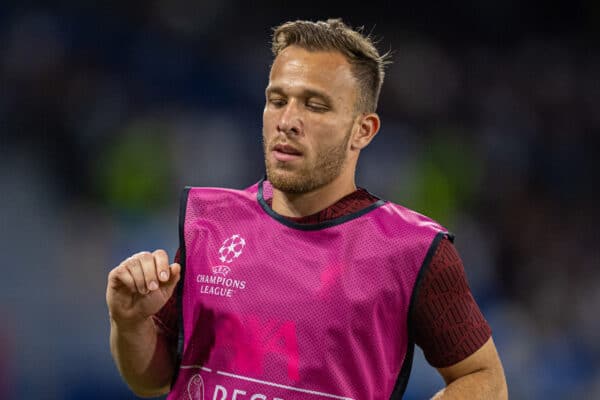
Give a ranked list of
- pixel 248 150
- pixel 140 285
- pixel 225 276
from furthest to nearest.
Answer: pixel 248 150 → pixel 225 276 → pixel 140 285

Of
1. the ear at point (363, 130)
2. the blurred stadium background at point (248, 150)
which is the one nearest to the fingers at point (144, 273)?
the ear at point (363, 130)

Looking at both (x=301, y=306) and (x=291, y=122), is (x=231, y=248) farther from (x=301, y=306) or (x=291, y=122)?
(x=291, y=122)

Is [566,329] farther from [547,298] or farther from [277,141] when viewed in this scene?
[277,141]

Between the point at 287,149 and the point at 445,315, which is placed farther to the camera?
the point at 287,149

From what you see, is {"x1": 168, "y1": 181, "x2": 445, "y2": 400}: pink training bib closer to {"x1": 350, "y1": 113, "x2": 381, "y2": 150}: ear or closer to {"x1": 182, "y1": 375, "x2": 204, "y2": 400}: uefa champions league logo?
{"x1": 182, "y1": 375, "x2": 204, "y2": 400}: uefa champions league logo

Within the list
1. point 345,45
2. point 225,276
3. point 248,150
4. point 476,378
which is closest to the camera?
point 476,378

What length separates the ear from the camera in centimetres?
226

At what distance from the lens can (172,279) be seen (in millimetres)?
1957

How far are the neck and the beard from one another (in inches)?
0.8

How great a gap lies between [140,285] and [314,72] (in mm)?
738

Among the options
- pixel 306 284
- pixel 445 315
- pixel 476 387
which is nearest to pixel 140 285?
pixel 306 284

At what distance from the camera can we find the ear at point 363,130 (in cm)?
226

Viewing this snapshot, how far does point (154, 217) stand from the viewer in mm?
4707

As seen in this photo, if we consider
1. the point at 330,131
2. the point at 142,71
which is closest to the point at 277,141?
the point at 330,131
